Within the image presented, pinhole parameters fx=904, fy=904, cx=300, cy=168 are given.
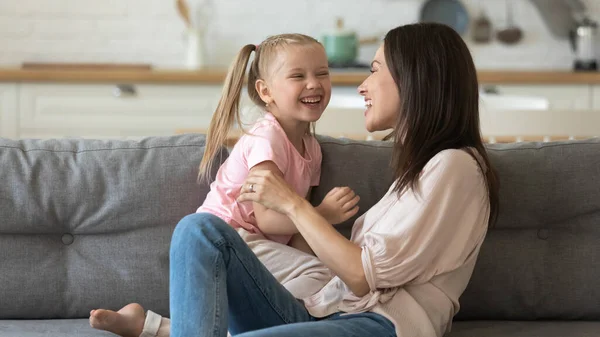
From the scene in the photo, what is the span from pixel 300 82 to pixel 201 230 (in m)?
0.57

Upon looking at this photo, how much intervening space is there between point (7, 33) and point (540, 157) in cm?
370

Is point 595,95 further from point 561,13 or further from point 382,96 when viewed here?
point 382,96

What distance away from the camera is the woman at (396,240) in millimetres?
1745

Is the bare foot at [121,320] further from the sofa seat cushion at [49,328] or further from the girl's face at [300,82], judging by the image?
the girl's face at [300,82]

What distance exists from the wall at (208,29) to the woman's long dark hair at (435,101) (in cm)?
333

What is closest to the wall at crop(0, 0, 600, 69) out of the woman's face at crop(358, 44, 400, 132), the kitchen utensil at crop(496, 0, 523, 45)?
the kitchen utensil at crop(496, 0, 523, 45)

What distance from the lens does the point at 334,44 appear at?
4.93 m

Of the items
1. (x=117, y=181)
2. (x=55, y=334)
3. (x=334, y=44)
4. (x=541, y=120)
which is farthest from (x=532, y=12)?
(x=55, y=334)

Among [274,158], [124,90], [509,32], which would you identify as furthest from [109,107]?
[274,158]

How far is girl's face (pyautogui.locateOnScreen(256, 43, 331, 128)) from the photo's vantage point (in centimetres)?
219

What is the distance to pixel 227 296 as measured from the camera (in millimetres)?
1800

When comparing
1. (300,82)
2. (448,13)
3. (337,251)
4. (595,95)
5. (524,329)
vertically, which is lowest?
(524,329)

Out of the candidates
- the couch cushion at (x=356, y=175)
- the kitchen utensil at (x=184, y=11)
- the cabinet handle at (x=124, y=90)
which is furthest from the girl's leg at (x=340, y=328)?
the kitchen utensil at (x=184, y=11)

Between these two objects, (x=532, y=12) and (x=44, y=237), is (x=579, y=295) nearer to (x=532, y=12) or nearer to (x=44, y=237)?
(x=44, y=237)
